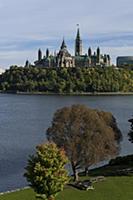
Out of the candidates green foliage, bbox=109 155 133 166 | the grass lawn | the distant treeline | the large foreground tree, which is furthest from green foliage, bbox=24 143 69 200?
the distant treeline

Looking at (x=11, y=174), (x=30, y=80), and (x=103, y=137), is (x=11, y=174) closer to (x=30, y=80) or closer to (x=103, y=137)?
(x=103, y=137)

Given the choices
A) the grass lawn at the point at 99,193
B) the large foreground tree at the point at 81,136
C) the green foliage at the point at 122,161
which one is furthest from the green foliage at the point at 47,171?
the green foliage at the point at 122,161

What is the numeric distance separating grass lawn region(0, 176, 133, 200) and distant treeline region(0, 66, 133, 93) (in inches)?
5796

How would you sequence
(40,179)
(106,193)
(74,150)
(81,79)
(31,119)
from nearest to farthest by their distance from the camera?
(40,179), (106,193), (74,150), (31,119), (81,79)

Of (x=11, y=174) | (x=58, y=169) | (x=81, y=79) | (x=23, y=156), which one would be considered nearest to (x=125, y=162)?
(x=11, y=174)

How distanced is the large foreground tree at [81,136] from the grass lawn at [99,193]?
3.21m

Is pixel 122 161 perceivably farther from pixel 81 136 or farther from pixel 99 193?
pixel 99 193

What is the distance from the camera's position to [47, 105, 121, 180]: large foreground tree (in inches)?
1294

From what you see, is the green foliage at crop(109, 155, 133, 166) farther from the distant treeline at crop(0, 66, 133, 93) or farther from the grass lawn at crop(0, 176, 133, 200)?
the distant treeline at crop(0, 66, 133, 93)

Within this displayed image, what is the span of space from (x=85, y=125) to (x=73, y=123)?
0.93 metres

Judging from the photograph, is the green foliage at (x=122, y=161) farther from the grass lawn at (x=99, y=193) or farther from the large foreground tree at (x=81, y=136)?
the grass lawn at (x=99, y=193)

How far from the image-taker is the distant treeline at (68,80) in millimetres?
180000

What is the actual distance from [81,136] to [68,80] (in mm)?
147474

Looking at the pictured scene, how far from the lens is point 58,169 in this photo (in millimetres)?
23516
